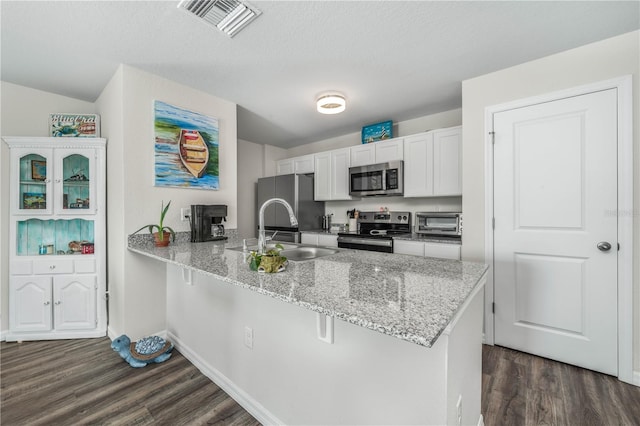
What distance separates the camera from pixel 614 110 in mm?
1933

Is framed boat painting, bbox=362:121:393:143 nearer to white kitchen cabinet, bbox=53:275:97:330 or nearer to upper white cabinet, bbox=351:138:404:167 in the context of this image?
upper white cabinet, bbox=351:138:404:167

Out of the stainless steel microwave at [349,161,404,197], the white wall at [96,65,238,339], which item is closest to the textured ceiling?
the white wall at [96,65,238,339]

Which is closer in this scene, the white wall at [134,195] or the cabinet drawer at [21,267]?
the white wall at [134,195]

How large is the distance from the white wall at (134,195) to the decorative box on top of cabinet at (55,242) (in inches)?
5.2

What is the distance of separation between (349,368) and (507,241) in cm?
194

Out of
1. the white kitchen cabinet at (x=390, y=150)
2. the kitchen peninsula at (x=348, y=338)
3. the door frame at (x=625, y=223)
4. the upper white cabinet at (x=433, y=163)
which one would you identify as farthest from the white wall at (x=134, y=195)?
the door frame at (x=625, y=223)

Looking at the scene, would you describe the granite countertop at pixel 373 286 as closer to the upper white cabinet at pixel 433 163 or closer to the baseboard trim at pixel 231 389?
the baseboard trim at pixel 231 389

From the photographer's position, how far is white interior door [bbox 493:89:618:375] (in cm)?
197

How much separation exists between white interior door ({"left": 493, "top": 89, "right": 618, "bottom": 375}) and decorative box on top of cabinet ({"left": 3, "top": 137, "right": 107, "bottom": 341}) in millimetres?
3667

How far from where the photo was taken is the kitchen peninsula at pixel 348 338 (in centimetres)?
89

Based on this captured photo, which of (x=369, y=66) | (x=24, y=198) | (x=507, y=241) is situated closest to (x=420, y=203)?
(x=507, y=241)

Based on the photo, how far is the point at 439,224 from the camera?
3109 mm

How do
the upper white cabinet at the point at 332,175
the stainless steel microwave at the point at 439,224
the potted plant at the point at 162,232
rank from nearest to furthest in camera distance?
the potted plant at the point at 162,232, the stainless steel microwave at the point at 439,224, the upper white cabinet at the point at 332,175

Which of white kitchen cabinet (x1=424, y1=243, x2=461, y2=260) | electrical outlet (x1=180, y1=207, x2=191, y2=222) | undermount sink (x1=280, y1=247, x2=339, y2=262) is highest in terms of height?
electrical outlet (x1=180, y1=207, x2=191, y2=222)
